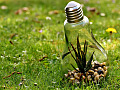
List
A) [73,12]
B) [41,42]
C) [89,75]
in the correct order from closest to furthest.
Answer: [73,12] → [89,75] → [41,42]

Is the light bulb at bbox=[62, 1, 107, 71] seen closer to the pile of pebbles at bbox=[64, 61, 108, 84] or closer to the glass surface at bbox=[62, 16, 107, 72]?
the glass surface at bbox=[62, 16, 107, 72]

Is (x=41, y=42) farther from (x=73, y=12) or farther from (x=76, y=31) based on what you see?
(x=73, y=12)

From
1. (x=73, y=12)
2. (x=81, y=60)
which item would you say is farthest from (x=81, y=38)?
(x=73, y=12)

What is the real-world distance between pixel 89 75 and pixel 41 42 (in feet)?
4.73

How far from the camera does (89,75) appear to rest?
2.57 metres

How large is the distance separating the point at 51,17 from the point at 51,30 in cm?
79

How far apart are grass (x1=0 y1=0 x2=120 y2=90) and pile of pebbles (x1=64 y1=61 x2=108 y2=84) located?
3.2 inches

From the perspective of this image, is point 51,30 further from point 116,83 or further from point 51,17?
point 116,83

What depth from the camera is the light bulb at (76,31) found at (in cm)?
246

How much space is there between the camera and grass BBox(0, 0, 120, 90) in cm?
270

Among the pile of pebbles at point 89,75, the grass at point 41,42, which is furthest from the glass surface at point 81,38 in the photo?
the grass at point 41,42

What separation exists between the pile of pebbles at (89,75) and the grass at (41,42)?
0.27 ft

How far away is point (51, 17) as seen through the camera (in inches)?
197

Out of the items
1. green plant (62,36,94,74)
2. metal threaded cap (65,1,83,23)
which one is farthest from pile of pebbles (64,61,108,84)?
metal threaded cap (65,1,83,23)
